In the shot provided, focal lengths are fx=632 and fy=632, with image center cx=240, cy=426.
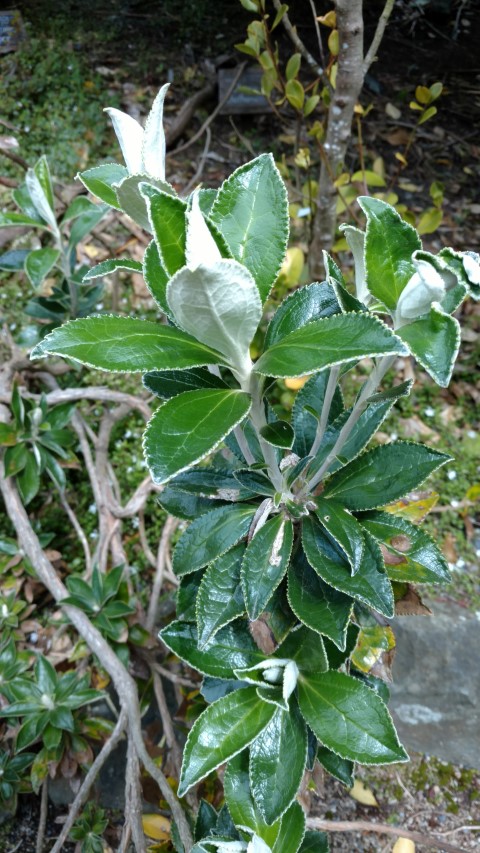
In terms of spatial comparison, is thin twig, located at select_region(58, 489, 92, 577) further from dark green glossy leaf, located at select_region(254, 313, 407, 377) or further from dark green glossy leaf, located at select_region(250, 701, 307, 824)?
dark green glossy leaf, located at select_region(254, 313, 407, 377)

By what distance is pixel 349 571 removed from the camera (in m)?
0.88

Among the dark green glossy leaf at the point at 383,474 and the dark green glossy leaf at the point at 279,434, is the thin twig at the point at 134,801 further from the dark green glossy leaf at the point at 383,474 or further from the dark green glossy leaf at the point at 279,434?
the dark green glossy leaf at the point at 279,434

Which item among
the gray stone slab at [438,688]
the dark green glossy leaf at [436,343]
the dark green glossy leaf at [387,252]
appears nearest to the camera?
the dark green glossy leaf at [436,343]

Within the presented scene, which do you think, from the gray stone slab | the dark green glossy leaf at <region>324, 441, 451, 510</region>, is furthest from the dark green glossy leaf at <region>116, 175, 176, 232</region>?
the gray stone slab

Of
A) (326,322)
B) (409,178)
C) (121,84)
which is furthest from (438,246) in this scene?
(326,322)

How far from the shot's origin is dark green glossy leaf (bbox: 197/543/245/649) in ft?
3.03

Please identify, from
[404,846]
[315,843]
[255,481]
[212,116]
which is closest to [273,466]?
[255,481]

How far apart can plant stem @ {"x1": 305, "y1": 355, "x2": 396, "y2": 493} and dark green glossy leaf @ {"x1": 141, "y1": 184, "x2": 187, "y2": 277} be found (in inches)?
10.1

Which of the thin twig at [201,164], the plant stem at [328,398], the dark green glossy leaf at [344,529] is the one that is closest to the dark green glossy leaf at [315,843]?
the dark green glossy leaf at [344,529]

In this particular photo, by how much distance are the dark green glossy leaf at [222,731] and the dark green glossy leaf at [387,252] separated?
24.8 inches

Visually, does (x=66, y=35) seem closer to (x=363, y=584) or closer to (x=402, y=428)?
(x=402, y=428)

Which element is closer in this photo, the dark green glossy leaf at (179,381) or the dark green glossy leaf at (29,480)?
the dark green glossy leaf at (179,381)

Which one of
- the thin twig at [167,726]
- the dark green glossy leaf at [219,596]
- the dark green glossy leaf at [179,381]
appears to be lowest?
the thin twig at [167,726]

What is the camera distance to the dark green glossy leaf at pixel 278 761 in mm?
894
